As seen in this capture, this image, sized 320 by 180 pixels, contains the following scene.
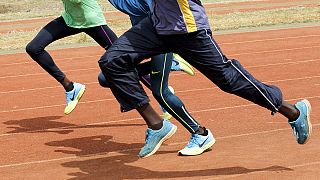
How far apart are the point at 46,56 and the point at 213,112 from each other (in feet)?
6.29

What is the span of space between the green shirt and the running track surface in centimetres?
108

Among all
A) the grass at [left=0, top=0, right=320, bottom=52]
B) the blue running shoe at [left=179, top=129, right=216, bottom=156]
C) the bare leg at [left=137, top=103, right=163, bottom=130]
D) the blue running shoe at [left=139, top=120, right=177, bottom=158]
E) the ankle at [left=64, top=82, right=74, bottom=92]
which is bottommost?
the grass at [left=0, top=0, right=320, bottom=52]

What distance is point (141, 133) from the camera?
7.44 meters

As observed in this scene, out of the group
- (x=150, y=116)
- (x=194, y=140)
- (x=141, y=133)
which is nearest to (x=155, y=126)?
(x=150, y=116)

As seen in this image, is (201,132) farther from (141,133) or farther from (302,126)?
(141,133)

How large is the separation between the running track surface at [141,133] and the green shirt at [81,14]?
1.08m

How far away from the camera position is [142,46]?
5566mm

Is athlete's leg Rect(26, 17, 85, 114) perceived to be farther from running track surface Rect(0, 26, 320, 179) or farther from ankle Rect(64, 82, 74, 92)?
running track surface Rect(0, 26, 320, 179)

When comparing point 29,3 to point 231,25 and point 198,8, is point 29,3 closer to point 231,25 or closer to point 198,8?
point 231,25

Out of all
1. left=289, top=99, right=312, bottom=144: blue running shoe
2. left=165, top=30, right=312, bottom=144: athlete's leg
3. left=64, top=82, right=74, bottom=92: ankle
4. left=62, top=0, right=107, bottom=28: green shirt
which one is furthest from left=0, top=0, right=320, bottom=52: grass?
left=289, top=99, right=312, bottom=144: blue running shoe

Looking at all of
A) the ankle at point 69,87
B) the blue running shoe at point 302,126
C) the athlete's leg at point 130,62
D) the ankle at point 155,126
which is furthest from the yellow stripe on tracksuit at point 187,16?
the ankle at point 69,87

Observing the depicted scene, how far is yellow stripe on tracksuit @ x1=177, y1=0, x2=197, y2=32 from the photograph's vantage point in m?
5.45

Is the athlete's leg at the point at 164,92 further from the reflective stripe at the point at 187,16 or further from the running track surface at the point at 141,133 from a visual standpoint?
the reflective stripe at the point at 187,16

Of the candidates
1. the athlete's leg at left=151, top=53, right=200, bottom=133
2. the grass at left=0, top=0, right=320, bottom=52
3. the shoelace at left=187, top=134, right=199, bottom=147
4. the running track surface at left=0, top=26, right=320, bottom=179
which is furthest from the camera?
the grass at left=0, top=0, right=320, bottom=52
